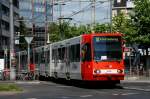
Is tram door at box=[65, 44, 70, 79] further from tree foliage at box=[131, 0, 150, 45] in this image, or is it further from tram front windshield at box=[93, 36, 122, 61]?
tree foliage at box=[131, 0, 150, 45]

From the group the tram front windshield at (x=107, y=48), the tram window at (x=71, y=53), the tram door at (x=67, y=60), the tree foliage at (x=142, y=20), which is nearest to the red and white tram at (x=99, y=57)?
the tram front windshield at (x=107, y=48)

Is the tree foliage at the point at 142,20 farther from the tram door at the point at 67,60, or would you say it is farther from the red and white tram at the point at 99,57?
the red and white tram at the point at 99,57

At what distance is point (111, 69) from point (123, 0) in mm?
82642

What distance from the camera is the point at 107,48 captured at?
32625 millimetres

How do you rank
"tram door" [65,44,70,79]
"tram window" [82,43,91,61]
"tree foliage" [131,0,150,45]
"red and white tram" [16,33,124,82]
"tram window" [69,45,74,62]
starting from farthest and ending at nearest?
"tree foliage" [131,0,150,45], "tram door" [65,44,70,79], "tram window" [69,45,74,62], "tram window" [82,43,91,61], "red and white tram" [16,33,124,82]

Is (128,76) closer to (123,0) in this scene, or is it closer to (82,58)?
(82,58)

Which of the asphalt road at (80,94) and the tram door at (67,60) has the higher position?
the tram door at (67,60)

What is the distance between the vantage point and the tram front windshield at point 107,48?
32469 millimetres

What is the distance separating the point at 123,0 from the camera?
114 meters

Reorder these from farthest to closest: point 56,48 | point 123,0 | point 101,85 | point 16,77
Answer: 1. point 123,0
2. point 16,77
3. point 56,48
4. point 101,85

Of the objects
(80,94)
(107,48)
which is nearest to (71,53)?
(107,48)

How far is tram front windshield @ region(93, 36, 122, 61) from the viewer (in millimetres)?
32469

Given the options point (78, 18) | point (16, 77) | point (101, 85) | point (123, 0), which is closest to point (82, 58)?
point (101, 85)

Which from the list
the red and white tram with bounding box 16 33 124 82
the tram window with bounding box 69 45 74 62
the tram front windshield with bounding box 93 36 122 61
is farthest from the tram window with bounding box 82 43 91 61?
the tram window with bounding box 69 45 74 62
